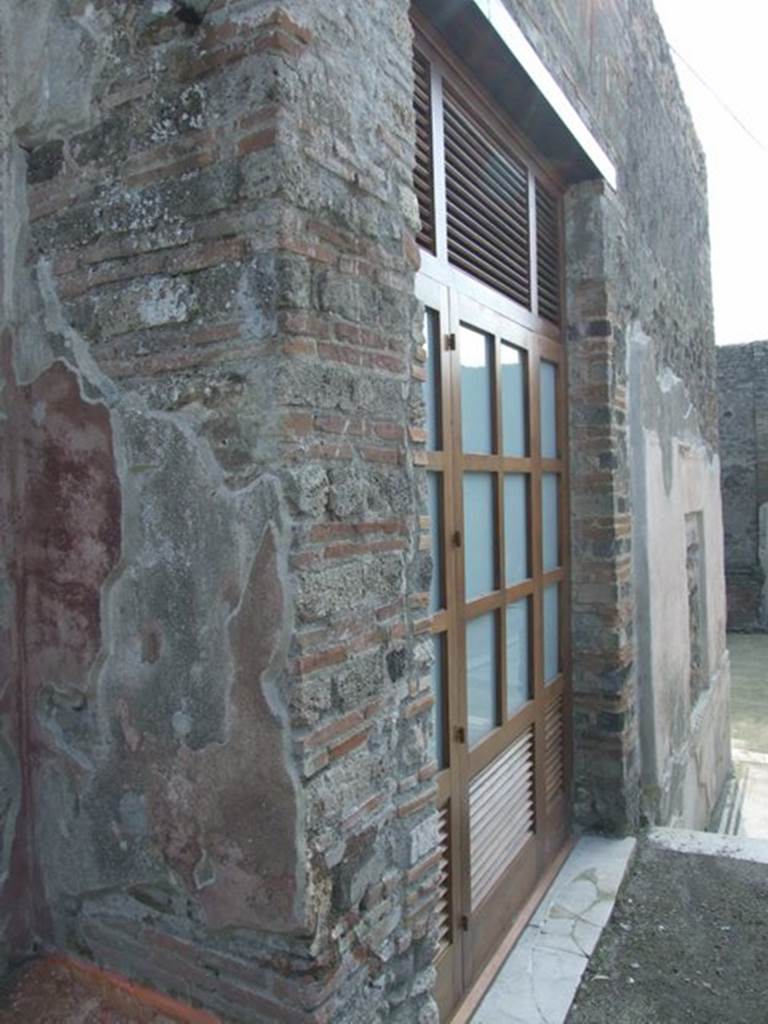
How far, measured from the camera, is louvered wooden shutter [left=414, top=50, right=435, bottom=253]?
2502mm

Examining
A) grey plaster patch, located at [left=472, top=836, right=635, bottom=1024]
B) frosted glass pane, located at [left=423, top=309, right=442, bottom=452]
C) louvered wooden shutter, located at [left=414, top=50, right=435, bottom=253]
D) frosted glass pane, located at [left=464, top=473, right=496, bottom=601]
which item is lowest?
grey plaster patch, located at [left=472, top=836, right=635, bottom=1024]

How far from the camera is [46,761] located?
1.87 meters

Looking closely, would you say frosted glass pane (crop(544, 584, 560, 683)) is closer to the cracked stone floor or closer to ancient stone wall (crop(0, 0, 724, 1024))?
ancient stone wall (crop(0, 0, 724, 1024))

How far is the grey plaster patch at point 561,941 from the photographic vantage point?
2596 mm

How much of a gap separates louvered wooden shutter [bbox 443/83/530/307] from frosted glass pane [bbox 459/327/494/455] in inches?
9.8

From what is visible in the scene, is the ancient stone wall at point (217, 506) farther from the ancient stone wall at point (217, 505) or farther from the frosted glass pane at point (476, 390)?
the frosted glass pane at point (476, 390)

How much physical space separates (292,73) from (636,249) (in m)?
3.29

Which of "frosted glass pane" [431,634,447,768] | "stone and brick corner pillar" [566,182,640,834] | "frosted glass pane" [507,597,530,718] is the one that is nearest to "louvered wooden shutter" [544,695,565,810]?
"stone and brick corner pillar" [566,182,640,834]

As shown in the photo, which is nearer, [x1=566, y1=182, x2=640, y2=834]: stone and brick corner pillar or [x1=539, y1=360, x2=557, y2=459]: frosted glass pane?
[x1=539, y1=360, x2=557, y2=459]: frosted glass pane

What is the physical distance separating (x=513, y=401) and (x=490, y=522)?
57 cm

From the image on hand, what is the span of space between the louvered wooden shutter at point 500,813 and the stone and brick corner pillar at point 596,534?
57 centimetres

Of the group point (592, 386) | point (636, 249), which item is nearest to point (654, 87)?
point (636, 249)

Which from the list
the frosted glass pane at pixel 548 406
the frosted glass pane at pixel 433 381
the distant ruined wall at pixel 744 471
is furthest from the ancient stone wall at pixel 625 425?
the distant ruined wall at pixel 744 471

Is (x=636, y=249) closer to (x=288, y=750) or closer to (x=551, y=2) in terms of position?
(x=551, y=2)
